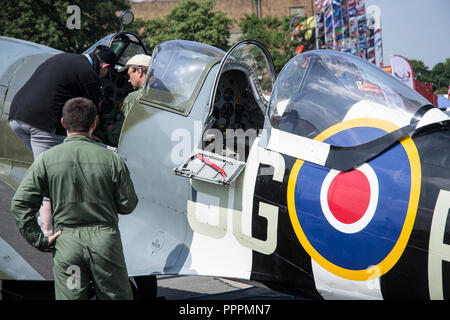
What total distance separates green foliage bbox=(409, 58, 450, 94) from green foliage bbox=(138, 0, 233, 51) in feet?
186

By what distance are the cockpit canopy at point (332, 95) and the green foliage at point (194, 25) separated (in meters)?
40.9

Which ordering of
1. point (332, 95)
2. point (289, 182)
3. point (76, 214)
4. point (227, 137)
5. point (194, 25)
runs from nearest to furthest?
point (76, 214) < point (289, 182) < point (332, 95) < point (227, 137) < point (194, 25)

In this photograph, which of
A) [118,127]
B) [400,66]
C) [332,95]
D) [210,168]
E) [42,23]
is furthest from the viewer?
[42,23]

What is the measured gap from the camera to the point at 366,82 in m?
3.64

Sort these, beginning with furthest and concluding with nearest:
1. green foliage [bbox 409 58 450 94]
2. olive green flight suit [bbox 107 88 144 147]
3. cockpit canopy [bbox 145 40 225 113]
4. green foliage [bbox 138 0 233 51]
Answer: green foliage [bbox 409 58 450 94]
green foliage [bbox 138 0 233 51]
olive green flight suit [bbox 107 88 144 147]
cockpit canopy [bbox 145 40 225 113]

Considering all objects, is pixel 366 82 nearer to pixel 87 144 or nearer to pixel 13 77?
pixel 87 144

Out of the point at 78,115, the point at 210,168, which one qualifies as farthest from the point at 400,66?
the point at 78,115

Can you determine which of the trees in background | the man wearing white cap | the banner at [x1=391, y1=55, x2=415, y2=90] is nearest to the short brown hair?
the man wearing white cap

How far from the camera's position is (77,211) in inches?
117

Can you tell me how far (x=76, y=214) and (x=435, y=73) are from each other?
10141 cm

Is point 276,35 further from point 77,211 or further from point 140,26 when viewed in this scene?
point 77,211

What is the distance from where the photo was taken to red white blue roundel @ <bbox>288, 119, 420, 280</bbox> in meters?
3.03

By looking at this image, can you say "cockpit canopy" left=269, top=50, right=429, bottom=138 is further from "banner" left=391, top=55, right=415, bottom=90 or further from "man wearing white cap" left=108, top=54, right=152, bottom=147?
"banner" left=391, top=55, right=415, bottom=90

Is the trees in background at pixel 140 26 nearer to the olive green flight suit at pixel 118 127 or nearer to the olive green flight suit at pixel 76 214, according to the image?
the olive green flight suit at pixel 118 127
